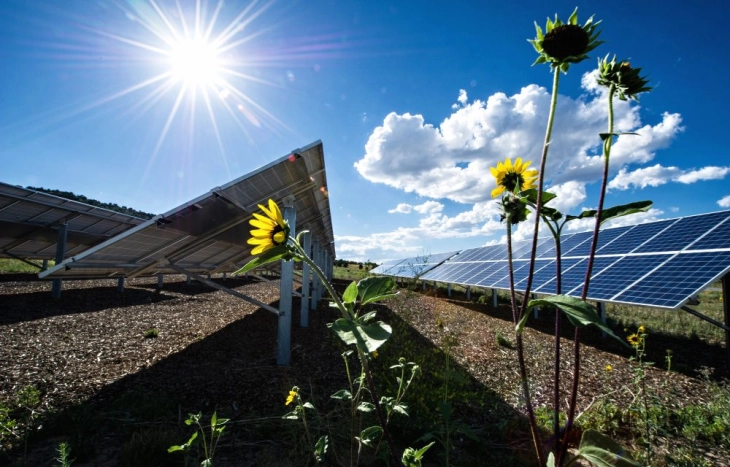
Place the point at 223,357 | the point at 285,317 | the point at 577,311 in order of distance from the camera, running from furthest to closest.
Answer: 1. the point at 223,357
2. the point at 285,317
3. the point at 577,311

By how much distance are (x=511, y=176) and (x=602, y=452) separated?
4.35 ft

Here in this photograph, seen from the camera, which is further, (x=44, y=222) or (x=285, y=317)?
(x=44, y=222)

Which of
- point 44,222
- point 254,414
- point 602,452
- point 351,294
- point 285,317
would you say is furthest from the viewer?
point 44,222

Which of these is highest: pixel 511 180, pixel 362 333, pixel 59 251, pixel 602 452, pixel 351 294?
pixel 59 251

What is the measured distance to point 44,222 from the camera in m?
10.1

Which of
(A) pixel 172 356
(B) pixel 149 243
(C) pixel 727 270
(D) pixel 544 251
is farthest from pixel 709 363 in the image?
(B) pixel 149 243

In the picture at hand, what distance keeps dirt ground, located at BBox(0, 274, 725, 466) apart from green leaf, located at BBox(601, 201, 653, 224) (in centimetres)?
192

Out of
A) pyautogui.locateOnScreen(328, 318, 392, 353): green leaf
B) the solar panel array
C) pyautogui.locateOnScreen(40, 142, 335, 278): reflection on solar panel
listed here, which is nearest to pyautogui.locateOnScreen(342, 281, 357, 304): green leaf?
pyautogui.locateOnScreen(328, 318, 392, 353): green leaf

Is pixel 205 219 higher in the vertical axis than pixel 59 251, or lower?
lower

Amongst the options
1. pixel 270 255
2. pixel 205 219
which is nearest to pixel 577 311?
pixel 270 255

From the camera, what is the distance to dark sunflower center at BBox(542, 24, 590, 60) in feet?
4.42

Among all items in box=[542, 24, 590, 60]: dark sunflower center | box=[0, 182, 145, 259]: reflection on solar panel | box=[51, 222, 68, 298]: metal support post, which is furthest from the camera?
box=[51, 222, 68, 298]: metal support post

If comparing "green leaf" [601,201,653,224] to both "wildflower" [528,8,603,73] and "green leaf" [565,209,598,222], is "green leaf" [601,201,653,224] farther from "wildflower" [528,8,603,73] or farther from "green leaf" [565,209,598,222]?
"wildflower" [528,8,603,73]

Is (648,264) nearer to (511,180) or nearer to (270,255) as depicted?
(511,180)
